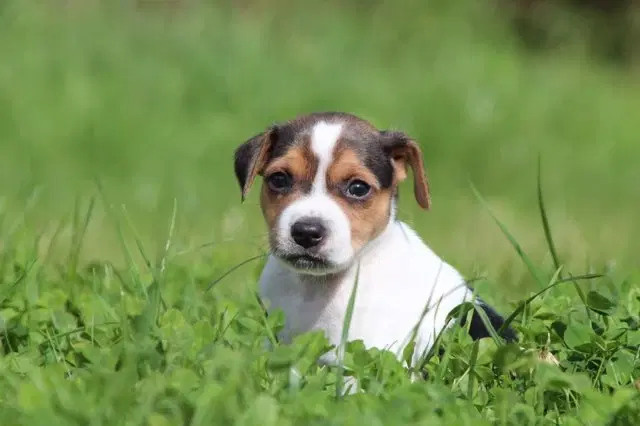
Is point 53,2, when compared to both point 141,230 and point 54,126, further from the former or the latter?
point 141,230

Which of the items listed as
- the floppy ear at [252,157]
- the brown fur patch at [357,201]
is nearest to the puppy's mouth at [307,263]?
the brown fur patch at [357,201]

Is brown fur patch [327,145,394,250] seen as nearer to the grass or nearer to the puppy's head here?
the puppy's head

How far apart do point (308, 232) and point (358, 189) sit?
0.42 meters

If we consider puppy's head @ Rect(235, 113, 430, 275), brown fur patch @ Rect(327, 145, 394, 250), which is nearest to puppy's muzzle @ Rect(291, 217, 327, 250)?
puppy's head @ Rect(235, 113, 430, 275)

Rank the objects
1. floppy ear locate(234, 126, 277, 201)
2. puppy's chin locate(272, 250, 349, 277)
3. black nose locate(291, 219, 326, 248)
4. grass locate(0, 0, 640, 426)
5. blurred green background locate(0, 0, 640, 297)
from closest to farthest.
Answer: grass locate(0, 0, 640, 426) → black nose locate(291, 219, 326, 248) → puppy's chin locate(272, 250, 349, 277) → floppy ear locate(234, 126, 277, 201) → blurred green background locate(0, 0, 640, 297)

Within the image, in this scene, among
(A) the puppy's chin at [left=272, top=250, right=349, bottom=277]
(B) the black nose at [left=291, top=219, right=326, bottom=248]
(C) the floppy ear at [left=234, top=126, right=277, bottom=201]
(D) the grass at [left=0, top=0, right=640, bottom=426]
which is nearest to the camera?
(D) the grass at [left=0, top=0, right=640, bottom=426]

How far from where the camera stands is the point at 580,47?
1909cm

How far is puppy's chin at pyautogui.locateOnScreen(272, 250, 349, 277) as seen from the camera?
5.11 m

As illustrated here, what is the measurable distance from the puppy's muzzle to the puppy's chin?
68 millimetres

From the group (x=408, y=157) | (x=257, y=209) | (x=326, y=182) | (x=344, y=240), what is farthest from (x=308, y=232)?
(x=257, y=209)

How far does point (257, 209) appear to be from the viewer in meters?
10.3

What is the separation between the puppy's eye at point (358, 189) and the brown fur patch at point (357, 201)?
0.06ft

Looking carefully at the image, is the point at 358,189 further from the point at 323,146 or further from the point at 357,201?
the point at 323,146

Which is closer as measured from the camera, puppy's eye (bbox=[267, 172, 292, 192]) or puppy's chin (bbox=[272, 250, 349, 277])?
puppy's chin (bbox=[272, 250, 349, 277])
